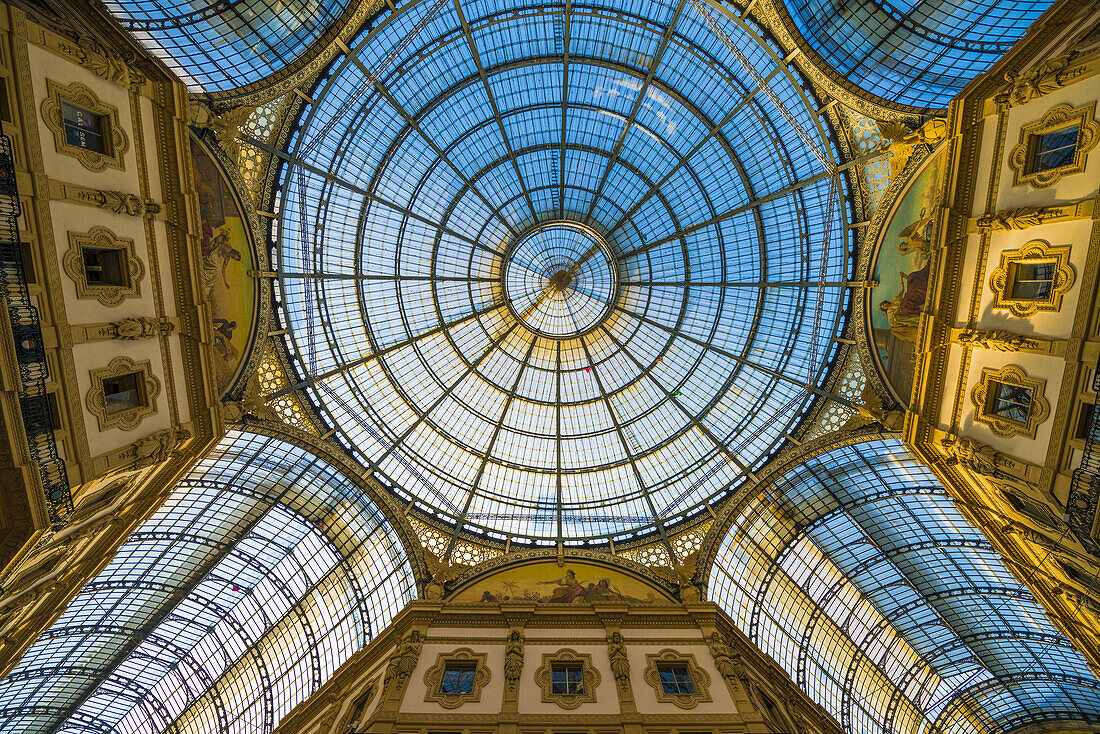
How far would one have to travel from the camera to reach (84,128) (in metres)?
16.1

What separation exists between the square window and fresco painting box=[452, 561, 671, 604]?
4377 millimetres

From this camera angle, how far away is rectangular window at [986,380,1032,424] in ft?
59.5

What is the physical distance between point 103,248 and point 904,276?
30.5m

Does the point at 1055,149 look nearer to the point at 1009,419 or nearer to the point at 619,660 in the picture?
the point at 1009,419

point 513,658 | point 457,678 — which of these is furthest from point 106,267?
point 513,658

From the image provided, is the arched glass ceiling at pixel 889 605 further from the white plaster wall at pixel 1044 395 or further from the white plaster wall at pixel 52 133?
the white plaster wall at pixel 52 133

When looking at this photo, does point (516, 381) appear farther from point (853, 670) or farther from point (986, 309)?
point (853, 670)

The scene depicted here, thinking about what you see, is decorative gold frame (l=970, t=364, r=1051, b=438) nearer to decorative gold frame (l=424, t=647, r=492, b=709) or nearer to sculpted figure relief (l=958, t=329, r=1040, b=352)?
sculpted figure relief (l=958, t=329, r=1040, b=352)

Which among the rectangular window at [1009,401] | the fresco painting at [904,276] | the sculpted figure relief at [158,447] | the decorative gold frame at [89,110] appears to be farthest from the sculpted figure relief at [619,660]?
the decorative gold frame at [89,110]

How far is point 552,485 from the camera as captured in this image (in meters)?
35.7

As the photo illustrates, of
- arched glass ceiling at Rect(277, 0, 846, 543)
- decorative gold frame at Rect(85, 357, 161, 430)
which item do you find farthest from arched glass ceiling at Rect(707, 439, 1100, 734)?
decorative gold frame at Rect(85, 357, 161, 430)

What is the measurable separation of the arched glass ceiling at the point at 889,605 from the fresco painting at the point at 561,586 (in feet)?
16.3

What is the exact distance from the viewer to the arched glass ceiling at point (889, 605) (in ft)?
92.9

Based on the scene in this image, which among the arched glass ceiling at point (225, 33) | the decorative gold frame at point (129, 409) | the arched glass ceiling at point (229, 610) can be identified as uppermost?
the arched glass ceiling at point (225, 33)
